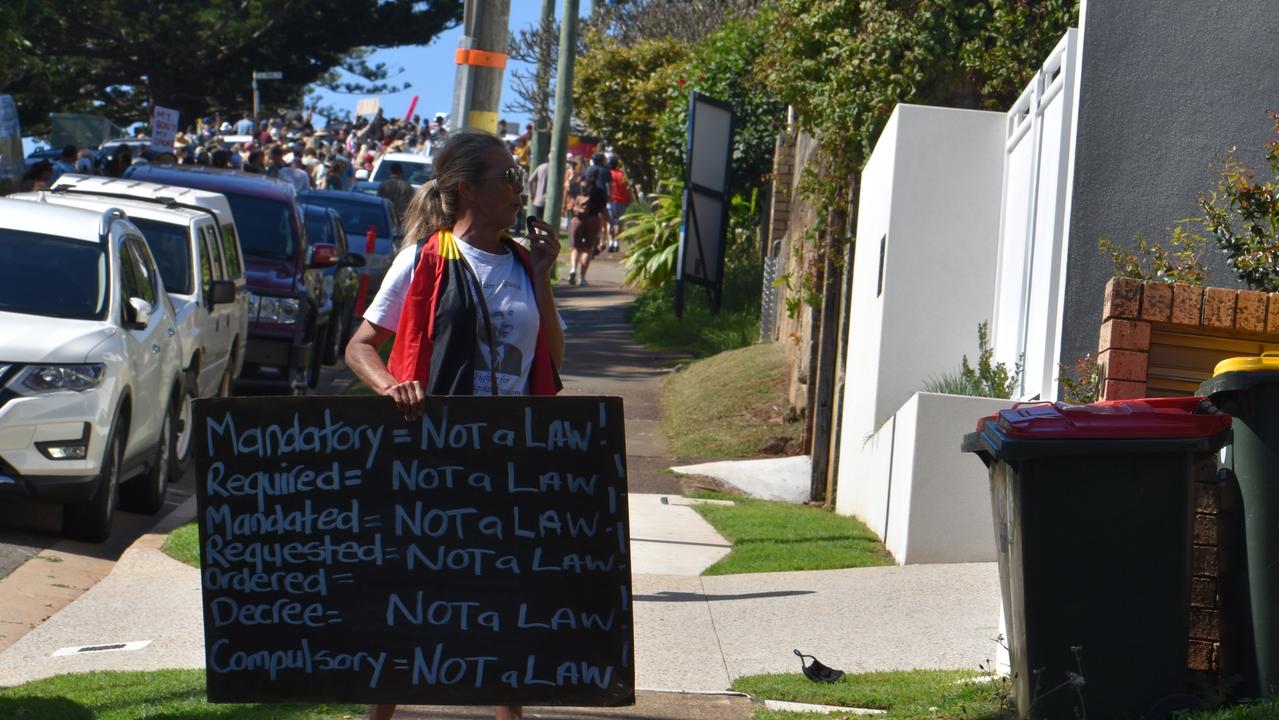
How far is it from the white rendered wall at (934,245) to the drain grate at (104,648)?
4.51m

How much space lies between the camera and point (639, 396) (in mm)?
16531

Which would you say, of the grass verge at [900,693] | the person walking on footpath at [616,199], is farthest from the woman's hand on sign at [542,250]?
the person walking on footpath at [616,199]

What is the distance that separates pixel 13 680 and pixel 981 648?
3667 mm

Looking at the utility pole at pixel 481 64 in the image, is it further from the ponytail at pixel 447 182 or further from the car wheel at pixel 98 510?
the ponytail at pixel 447 182

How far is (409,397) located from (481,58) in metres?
5.23

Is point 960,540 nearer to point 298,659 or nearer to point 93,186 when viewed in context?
point 298,659

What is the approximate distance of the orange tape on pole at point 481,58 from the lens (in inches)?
370

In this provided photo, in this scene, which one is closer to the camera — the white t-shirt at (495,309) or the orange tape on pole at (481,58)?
the white t-shirt at (495,309)

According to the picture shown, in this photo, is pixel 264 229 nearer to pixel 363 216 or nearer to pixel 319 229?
pixel 319 229

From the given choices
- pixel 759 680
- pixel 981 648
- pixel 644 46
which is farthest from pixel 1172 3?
pixel 644 46

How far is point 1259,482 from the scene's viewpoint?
4.84m

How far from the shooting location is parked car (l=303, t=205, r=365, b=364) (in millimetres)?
17859

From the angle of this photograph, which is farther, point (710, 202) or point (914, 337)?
point (710, 202)

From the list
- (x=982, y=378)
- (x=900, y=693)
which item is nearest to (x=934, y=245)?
(x=982, y=378)
